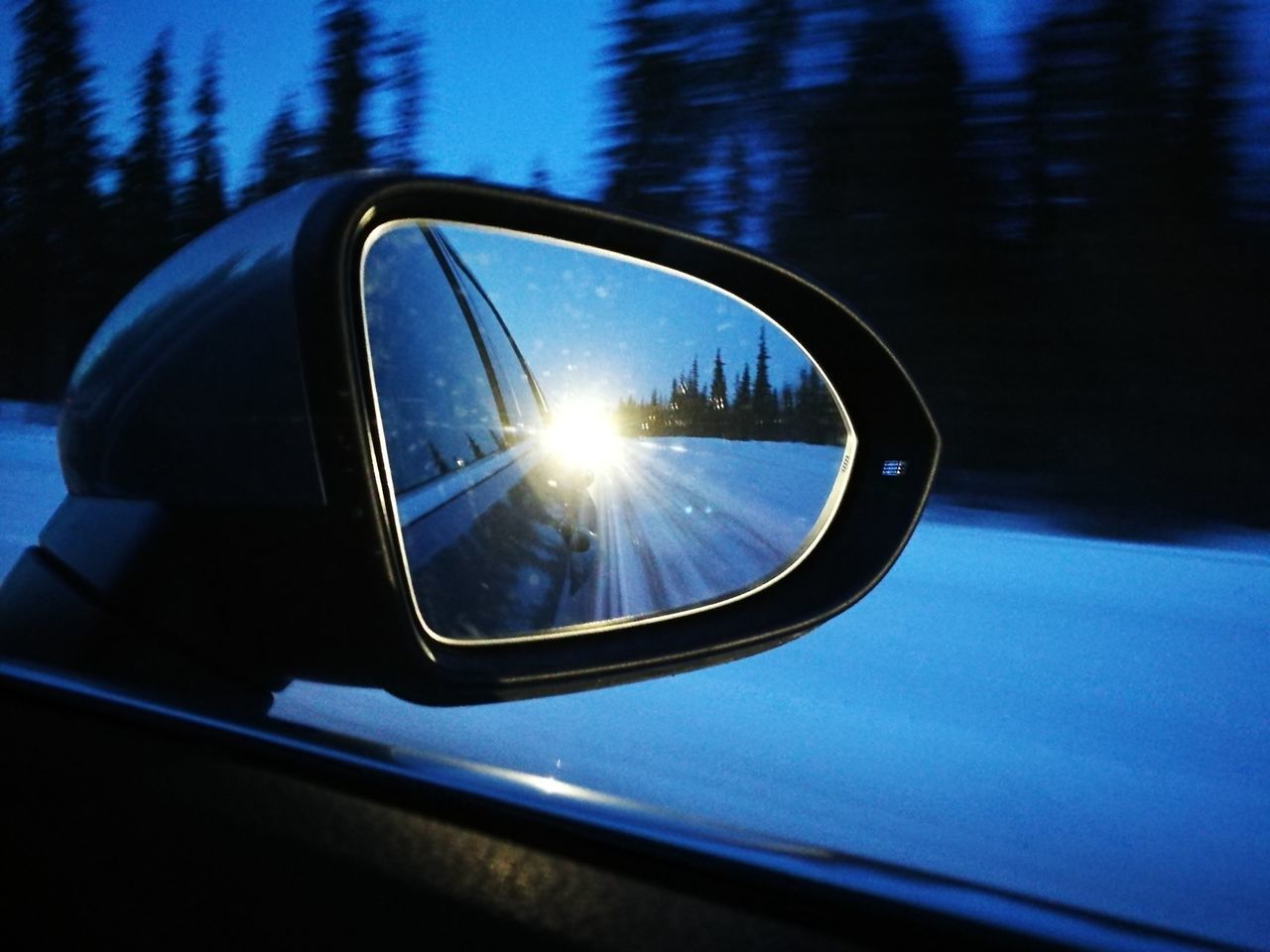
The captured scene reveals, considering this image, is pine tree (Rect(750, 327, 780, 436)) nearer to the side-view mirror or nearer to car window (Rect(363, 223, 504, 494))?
the side-view mirror

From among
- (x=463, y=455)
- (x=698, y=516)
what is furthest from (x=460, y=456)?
(x=698, y=516)

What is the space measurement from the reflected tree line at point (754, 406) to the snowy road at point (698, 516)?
33 millimetres

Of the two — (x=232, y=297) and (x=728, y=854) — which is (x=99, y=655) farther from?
(x=728, y=854)

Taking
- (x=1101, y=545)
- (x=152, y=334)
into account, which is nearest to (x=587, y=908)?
(x=152, y=334)

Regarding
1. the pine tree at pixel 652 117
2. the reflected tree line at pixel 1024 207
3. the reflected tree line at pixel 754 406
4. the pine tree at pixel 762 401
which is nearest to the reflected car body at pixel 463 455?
the reflected tree line at pixel 754 406

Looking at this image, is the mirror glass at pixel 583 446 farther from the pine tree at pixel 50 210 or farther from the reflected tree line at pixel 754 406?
the pine tree at pixel 50 210

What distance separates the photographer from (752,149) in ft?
31.9

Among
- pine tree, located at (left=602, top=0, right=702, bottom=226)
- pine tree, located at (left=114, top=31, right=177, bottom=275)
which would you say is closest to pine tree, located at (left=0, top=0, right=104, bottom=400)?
pine tree, located at (left=114, top=31, right=177, bottom=275)

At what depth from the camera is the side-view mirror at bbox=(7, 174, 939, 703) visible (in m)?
1.51

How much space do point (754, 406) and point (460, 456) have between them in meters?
Result: 0.74

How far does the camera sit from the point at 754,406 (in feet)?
8.83

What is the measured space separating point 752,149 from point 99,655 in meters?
8.75

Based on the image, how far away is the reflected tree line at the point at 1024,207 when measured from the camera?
7.82m

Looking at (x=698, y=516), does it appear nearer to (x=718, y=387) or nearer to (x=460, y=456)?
(x=718, y=387)
